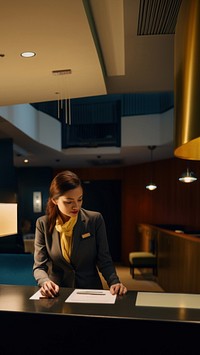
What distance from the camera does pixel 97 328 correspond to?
155 centimetres

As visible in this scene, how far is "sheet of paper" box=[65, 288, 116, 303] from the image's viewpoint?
1767 mm

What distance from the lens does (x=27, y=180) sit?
11.2 metres

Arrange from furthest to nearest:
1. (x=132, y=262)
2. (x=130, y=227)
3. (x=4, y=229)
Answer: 1. (x=130, y=227)
2. (x=132, y=262)
3. (x=4, y=229)

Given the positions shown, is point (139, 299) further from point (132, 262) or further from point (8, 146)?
point (132, 262)

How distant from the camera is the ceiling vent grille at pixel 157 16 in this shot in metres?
2.78

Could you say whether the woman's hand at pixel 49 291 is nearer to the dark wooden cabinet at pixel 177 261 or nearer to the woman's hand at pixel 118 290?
the woman's hand at pixel 118 290

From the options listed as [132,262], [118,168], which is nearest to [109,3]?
[132,262]

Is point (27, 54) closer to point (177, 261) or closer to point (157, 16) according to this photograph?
point (157, 16)

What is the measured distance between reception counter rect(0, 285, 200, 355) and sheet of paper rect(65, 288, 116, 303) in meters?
0.06

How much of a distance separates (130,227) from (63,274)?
9.04 meters

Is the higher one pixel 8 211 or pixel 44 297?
pixel 8 211

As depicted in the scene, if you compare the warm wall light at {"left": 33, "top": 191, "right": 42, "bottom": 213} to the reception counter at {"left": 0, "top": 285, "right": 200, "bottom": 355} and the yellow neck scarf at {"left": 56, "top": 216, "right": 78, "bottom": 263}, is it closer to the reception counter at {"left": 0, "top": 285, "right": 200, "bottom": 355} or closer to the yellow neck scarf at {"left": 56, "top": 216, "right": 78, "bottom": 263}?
the yellow neck scarf at {"left": 56, "top": 216, "right": 78, "bottom": 263}

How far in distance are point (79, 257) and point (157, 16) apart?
7.02 feet

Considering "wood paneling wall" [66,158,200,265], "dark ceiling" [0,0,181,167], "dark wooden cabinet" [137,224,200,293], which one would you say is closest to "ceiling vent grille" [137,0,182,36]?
"dark ceiling" [0,0,181,167]
